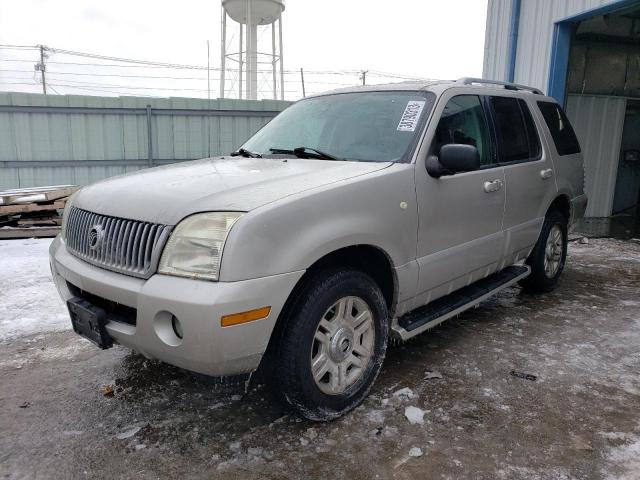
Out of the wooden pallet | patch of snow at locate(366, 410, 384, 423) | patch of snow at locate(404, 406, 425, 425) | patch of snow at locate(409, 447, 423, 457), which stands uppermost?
the wooden pallet

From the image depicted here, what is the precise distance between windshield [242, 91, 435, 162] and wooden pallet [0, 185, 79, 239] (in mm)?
5460

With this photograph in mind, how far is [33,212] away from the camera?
8.55 meters

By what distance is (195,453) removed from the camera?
8.49 ft

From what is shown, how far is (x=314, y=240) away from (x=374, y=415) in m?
1.12

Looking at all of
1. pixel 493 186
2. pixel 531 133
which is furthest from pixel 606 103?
pixel 493 186

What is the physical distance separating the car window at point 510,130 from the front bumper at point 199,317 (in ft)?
8.06

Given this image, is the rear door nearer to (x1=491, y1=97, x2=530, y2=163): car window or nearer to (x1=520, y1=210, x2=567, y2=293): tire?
(x1=491, y1=97, x2=530, y2=163): car window

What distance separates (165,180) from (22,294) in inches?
121

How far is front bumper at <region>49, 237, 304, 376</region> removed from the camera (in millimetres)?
2213

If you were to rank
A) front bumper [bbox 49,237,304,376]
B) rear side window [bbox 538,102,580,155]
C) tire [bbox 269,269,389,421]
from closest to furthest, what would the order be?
front bumper [bbox 49,237,304,376]
tire [bbox 269,269,389,421]
rear side window [bbox 538,102,580,155]

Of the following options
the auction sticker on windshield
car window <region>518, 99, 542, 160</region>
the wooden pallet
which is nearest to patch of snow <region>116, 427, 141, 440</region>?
the auction sticker on windshield

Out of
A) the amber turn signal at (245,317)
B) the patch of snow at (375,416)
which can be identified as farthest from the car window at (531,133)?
the amber turn signal at (245,317)

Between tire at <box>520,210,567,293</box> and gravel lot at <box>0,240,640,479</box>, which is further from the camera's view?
tire at <box>520,210,567,293</box>

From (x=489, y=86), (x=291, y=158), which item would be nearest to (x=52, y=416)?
(x=291, y=158)
